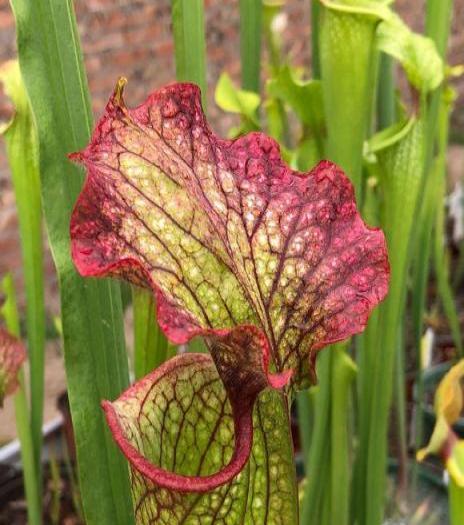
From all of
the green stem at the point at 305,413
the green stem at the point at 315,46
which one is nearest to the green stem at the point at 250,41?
the green stem at the point at 315,46

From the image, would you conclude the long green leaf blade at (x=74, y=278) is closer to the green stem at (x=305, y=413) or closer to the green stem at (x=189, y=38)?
the green stem at (x=189, y=38)

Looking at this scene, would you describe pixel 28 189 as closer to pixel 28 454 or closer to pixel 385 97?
pixel 28 454

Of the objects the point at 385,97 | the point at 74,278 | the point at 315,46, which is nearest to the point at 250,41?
the point at 315,46

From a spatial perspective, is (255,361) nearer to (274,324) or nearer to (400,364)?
(274,324)

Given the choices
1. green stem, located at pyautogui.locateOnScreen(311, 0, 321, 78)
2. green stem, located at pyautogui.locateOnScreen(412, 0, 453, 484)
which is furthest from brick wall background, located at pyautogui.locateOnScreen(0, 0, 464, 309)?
green stem, located at pyautogui.locateOnScreen(311, 0, 321, 78)

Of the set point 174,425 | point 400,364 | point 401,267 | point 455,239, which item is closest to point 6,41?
point 455,239
